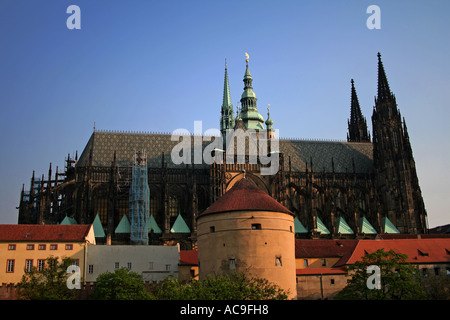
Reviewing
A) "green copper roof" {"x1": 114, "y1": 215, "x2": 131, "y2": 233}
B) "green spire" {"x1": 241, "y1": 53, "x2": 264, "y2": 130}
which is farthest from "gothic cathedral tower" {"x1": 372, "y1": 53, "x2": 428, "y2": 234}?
"green copper roof" {"x1": 114, "y1": 215, "x2": 131, "y2": 233}

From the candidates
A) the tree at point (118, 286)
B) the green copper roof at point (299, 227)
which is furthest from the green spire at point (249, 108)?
the tree at point (118, 286)

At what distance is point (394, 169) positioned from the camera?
271ft

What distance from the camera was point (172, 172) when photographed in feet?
258

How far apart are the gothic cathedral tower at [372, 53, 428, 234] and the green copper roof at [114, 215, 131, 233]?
125ft

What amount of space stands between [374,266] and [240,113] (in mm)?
54151

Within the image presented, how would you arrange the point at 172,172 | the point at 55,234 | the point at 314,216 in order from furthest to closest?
the point at 172,172, the point at 314,216, the point at 55,234

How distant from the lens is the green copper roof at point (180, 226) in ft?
230

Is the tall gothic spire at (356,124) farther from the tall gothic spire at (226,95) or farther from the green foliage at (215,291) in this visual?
the green foliage at (215,291)

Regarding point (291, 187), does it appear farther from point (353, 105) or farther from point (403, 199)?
point (353, 105)

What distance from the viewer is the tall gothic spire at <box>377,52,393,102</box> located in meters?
87.9

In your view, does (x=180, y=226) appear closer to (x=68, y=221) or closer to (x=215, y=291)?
(x=68, y=221)

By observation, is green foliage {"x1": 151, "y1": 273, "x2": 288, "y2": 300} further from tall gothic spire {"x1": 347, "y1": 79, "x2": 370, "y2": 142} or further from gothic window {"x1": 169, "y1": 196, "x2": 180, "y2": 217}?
tall gothic spire {"x1": 347, "y1": 79, "x2": 370, "y2": 142}

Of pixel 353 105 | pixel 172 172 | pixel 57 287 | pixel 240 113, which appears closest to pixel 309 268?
pixel 57 287

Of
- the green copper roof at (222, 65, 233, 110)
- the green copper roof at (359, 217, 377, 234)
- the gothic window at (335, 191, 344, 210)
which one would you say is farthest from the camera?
the green copper roof at (222, 65, 233, 110)
